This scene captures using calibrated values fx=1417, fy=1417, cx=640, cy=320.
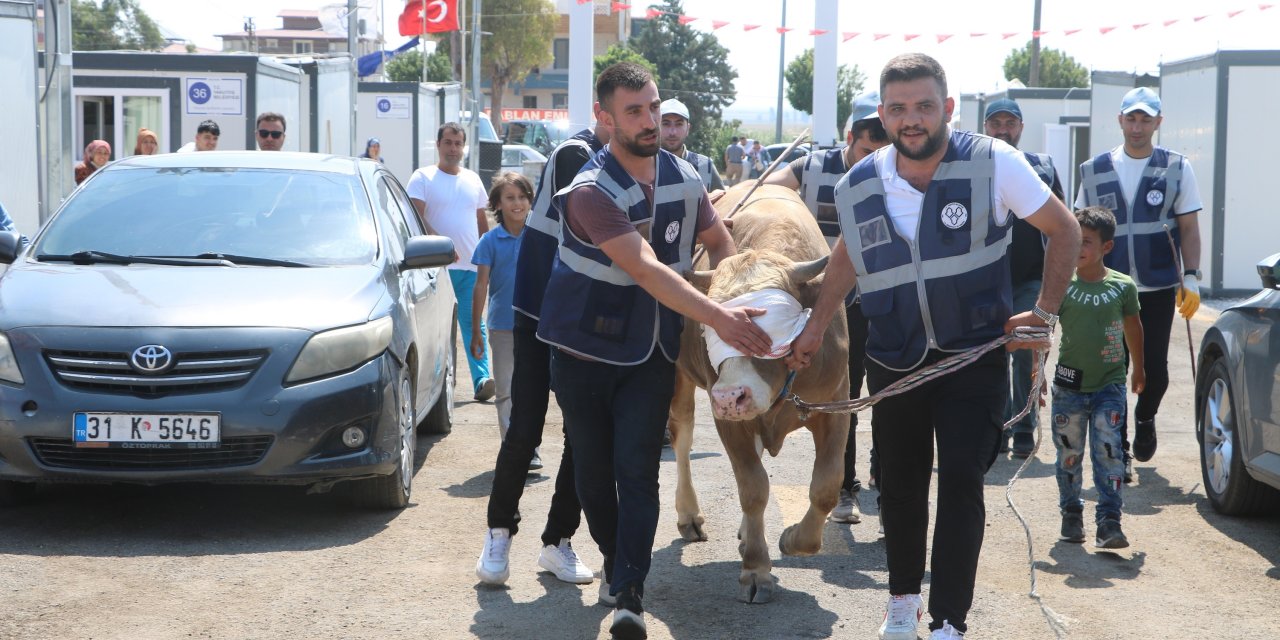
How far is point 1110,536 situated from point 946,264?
2392mm

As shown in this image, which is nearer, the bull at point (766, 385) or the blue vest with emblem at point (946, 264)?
the blue vest with emblem at point (946, 264)

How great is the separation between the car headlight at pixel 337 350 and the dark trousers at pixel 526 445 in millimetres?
1120

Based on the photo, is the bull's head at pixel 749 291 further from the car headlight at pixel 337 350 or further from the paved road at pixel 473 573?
the car headlight at pixel 337 350

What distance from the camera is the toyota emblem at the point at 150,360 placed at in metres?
6.22

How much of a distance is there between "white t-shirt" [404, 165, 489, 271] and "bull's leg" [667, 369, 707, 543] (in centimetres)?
386

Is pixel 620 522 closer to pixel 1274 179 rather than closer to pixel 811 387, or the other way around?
pixel 811 387

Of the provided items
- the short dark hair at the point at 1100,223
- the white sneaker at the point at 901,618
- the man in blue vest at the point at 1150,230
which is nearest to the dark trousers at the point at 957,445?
the white sneaker at the point at 901,618

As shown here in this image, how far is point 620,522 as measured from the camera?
Answer: 16.5ft

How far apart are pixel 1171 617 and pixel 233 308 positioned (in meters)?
4.24

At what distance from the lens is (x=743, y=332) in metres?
4.86

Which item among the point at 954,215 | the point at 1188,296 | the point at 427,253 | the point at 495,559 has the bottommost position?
the point at 495,559

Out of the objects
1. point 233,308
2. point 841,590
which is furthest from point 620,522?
point 233,308

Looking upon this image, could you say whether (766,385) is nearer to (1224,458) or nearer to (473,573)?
(473,573)

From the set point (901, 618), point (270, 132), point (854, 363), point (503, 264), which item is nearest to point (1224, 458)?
point (854, 363)
